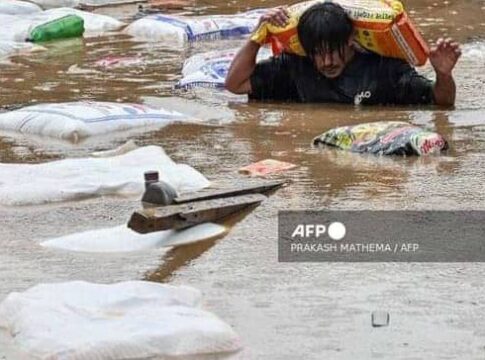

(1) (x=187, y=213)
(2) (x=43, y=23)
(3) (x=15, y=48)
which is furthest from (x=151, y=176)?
(2) (x=43, y=23)

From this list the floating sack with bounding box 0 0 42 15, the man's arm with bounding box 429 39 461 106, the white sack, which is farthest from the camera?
the floating sack with bounding box 0 0 42 15

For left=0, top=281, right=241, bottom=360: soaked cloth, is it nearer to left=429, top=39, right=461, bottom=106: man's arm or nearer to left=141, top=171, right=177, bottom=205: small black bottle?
left=141, top=171, right=177, bottom=205: small black bottle

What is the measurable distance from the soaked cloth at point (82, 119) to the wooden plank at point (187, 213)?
4.69ft

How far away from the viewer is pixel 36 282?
3.62 meters

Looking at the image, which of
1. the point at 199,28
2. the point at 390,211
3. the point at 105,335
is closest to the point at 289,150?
the point at 390,211

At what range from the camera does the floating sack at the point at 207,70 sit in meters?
6.89

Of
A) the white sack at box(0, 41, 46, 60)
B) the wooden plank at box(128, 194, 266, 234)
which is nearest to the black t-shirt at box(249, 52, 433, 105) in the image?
the wooden plank at box(128, 194, 266, 234)

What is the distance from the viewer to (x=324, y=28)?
6016 mm

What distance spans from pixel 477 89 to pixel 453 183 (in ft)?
7.37

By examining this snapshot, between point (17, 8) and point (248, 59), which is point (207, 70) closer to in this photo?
point (248, 59)

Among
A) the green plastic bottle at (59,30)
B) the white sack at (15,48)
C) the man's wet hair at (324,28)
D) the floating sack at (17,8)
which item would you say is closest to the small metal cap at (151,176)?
the man's wet hair at (324,28)

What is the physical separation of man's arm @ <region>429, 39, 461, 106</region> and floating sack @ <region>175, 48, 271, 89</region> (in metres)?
1.14

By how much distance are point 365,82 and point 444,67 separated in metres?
0.44

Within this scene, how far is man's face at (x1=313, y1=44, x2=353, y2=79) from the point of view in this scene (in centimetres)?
611
